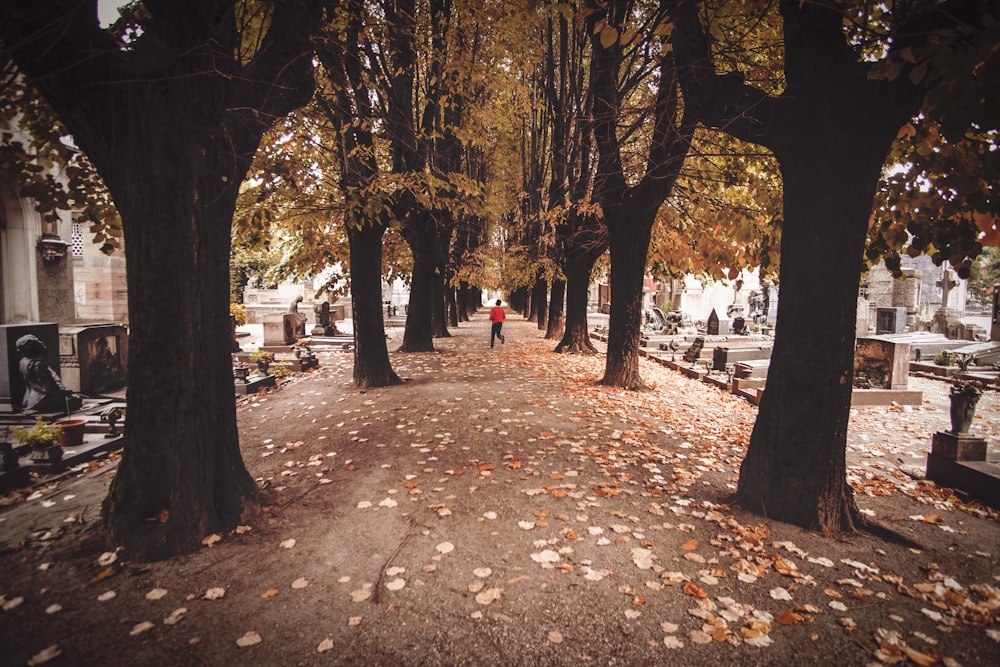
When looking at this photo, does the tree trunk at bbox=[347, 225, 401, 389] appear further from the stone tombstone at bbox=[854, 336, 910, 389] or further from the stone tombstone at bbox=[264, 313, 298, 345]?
the stone tombstone at bbox=[854, 336, 910, 389]

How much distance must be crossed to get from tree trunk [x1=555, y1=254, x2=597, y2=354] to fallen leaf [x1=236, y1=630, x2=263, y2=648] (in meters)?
12.6

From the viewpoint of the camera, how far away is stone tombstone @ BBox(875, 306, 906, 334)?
2038cm

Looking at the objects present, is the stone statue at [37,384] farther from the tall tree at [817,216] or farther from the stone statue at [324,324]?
the stone statue at [324,324]

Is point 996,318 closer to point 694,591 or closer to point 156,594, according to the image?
point 694,591

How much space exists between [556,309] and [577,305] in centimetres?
441

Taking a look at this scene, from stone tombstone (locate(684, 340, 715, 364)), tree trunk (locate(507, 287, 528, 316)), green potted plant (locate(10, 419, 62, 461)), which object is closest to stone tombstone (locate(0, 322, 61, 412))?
green potted plant (locate(10, 419, 62, 461))

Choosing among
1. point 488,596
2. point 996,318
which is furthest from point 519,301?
point 488,596

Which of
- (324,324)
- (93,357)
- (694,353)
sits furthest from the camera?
(324,324)

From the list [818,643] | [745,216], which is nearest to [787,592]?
[818,643]

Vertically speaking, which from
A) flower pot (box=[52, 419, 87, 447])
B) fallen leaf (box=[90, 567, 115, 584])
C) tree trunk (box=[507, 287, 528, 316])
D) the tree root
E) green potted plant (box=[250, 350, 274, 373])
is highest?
tree trunk (box=[507, 287, 528, 316])

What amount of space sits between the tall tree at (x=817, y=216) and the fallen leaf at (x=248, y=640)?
13.3ft

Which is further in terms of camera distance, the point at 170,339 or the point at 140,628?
the point at 170,339

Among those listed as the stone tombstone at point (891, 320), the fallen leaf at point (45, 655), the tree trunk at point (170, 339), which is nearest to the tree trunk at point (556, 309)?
the stone tombstone at point (891, 320)

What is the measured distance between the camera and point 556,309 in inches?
758
